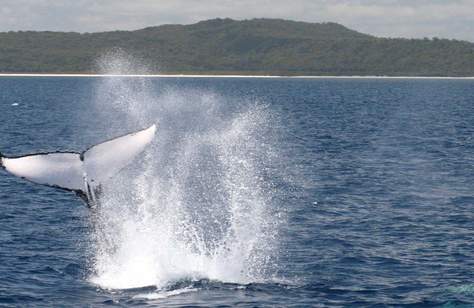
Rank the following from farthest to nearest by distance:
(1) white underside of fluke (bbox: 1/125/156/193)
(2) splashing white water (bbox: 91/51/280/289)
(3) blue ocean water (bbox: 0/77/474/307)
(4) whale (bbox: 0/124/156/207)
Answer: (2) splashing white water (bbox: 91/51/280/289), (3) blue ocean water (bbox: 0/77/474/307), (4) whale (bbox: 0/124/156/207), (1) white underside of fluke (bbox: 1/125/156/193)

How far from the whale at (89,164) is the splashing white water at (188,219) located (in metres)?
0.63

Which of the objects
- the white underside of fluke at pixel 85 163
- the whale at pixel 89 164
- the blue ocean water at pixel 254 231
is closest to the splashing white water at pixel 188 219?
the blue ocean water at pixel 254 231

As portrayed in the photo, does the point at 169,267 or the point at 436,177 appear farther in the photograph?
the point at 436,177

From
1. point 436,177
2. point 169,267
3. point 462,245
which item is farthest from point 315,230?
point 436,177

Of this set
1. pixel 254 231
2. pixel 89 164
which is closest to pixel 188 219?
pixel 254 231

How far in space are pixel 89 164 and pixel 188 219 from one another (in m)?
19.8

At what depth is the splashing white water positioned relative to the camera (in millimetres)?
27734

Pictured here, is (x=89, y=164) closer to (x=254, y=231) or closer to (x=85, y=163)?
(x=85, y=163)

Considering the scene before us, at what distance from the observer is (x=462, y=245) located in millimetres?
32844

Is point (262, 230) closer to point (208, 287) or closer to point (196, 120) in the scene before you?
point (208, 287)

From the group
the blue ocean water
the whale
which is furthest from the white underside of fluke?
the blue ocean water

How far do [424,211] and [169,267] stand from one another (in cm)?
1670

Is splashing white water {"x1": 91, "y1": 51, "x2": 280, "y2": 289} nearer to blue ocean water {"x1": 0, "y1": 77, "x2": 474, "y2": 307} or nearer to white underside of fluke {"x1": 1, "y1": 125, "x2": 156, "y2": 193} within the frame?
blue ocean water {"x1": 0, "y1": 77, "x2": 474, "y2": 307}

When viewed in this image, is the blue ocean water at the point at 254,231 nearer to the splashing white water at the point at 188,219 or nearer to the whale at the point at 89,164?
the splashing white water at the point at 188,219
